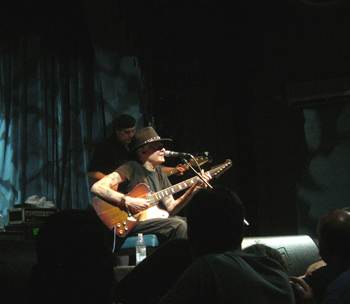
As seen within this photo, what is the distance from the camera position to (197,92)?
16.1 ft

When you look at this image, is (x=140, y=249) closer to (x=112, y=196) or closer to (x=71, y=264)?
(x=112, y=196)

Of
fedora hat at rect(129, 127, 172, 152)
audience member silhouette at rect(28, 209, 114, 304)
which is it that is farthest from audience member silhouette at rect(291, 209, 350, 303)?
fedora hat at rect(129, 127, 172, 152)

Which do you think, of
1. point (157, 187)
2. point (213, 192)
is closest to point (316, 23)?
point (157, 187)

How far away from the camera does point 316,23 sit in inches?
182

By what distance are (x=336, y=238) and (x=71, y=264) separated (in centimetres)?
105

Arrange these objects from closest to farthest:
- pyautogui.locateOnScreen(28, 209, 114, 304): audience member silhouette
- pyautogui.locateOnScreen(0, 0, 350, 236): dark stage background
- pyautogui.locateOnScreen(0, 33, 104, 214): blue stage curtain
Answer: pyautogui.locateOnScreen(28, 209, 114, 304): audience member silhouette, pyautogui.locateOnScreen(0, 0, 350, 236): dark stage background, pyautogui.locateOnScreen(0, 33, 104, 214): blue stage curtain

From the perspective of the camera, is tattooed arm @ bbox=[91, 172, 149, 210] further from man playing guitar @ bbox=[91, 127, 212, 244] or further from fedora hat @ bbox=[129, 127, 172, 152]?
fedora hat @ bbox=[129, 127, 172, 152]

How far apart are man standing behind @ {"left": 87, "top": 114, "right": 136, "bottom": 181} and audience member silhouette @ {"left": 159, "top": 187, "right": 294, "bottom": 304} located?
2902 millimetres

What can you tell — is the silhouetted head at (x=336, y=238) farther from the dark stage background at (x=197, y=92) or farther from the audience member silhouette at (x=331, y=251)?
the dark stage background at (x=197, y=92)

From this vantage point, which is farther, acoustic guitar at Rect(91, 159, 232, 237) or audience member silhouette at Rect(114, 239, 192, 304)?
acoustic guitar at Rect(91, 159, 232, 237)

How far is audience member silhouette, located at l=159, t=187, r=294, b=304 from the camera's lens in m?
1.07

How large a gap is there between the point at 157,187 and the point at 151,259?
2639 millimetres

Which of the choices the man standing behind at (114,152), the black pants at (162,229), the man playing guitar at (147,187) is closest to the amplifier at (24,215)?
the man standing behind at (114,152)

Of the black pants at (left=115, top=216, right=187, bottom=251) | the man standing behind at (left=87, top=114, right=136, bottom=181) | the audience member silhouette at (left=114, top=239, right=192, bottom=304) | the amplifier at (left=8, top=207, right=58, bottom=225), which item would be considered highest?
the man standing behind at (left=87, top=114, right=136, bottom=181)
